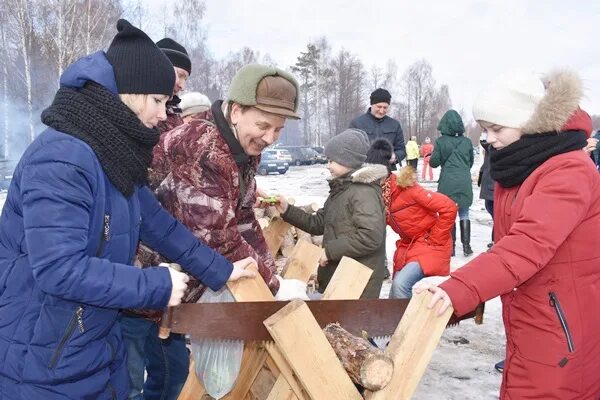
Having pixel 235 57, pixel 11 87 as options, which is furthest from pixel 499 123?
pixel 235 57

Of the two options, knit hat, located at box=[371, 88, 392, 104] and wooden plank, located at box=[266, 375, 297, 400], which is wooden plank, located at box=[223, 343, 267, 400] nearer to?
wooden plank, located at box=[266, 375, 297, 400]

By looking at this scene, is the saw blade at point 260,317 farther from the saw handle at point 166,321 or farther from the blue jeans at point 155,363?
the blue jeans at point 155,363

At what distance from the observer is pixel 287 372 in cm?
226

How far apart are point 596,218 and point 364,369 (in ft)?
3.70

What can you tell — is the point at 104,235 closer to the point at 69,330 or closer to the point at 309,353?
the point at 69,330

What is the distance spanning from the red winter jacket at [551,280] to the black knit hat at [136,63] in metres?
1.30

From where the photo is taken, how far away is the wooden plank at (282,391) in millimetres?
2293

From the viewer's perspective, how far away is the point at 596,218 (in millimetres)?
2146

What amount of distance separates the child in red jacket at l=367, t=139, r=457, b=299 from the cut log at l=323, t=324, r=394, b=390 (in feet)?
7.08

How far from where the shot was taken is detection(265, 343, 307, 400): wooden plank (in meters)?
2.25

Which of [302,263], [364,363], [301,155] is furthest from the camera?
[301,155]

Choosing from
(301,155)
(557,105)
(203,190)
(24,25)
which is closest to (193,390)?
(203,190)

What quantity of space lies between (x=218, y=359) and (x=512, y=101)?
65.7 inches

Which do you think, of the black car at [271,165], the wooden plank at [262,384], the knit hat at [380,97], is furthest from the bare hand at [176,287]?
the black car at [271,165]
